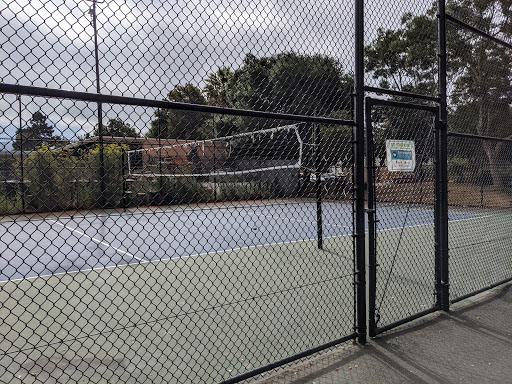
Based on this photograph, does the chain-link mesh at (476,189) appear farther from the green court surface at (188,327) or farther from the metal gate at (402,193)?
the metal gate at (402,193)

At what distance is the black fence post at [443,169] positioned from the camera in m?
3.77

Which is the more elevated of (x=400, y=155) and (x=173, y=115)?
(x=173, y=115)

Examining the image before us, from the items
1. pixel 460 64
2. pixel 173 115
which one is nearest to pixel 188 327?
pixel 173 115

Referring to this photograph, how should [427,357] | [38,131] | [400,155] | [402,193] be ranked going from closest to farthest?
[427,357] < [400,155] < [38,131] < [402,193]

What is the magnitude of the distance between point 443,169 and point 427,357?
1856 mm

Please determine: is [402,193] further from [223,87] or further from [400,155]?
[223,87]

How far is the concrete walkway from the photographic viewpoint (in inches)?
102

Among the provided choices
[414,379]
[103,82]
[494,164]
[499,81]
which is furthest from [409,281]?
[103,82]

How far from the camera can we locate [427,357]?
9.45ft

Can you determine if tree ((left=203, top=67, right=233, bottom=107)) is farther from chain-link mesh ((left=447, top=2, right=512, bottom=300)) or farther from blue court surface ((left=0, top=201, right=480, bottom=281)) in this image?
chain-link mesh ((left=447, top=2, right=512, bottom=300))

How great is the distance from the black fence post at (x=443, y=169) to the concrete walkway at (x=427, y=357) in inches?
13.4

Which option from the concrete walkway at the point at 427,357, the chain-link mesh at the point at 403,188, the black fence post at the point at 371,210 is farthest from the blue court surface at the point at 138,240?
the concrete walkway at the point at 427,357

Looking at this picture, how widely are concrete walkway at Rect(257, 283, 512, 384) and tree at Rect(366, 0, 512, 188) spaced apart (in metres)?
2.69

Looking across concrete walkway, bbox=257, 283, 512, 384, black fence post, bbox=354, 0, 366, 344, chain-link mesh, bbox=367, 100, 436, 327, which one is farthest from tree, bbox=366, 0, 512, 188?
concrete walkway, bbox=257, 283, 512, 384
